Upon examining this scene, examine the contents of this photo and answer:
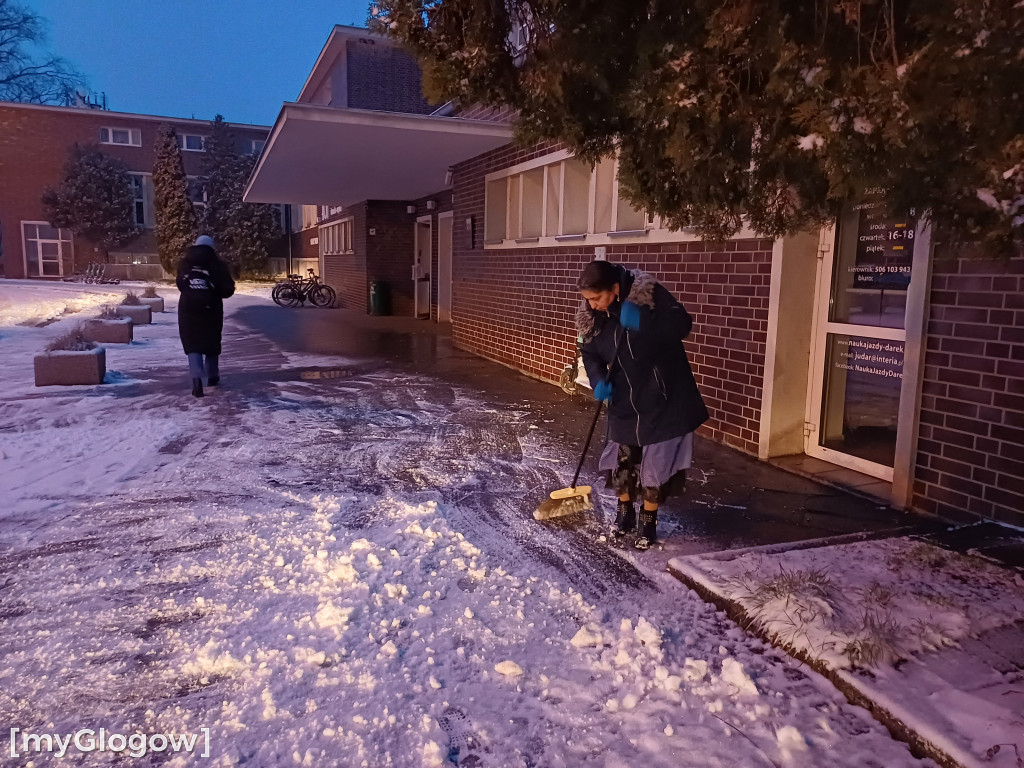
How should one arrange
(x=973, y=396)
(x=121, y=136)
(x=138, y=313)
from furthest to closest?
1. (x=121, y=136)
2. (x=138, y=313)
3. (x=973, y=396)

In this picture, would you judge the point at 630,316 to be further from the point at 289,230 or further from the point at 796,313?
the point at 289,230

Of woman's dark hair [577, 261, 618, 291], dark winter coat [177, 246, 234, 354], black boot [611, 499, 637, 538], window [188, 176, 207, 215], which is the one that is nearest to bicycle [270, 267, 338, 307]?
dark winter coat [177, 246, 234, 354]

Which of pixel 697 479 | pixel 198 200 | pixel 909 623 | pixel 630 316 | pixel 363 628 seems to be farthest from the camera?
pixel 198 200

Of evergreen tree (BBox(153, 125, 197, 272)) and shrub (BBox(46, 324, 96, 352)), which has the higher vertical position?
evergreen tree (BBox(153, 125, 197, 272))

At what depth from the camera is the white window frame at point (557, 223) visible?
705 cm

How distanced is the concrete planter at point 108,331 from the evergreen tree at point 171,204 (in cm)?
2439

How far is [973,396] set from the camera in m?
4.15

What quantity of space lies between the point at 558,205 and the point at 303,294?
1500cm

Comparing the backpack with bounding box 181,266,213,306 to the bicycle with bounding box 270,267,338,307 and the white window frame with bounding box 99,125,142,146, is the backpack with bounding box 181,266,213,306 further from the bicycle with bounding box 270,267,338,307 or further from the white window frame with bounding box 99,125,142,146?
the white window frame with bounding box 99,125,142,146

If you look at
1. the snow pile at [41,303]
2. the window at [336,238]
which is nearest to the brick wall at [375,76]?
the window at [336,238]

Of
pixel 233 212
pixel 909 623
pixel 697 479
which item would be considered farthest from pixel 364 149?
pixel 233 212

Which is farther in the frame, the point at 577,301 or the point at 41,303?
the point at 41,303

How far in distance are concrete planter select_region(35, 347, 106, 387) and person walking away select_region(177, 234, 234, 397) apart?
1368mm

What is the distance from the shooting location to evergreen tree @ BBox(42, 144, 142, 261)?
35.1m
